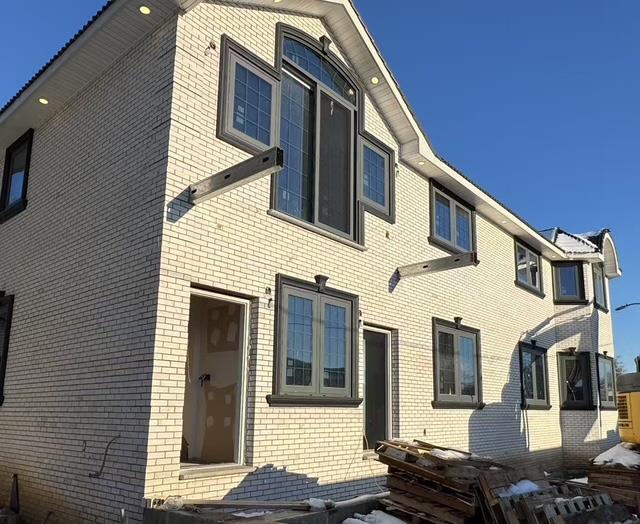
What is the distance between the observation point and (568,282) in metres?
17.6

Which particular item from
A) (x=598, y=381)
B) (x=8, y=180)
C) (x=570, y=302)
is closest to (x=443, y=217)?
A: (x=570, y=302)

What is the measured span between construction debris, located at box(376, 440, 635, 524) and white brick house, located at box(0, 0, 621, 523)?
0.95 meters

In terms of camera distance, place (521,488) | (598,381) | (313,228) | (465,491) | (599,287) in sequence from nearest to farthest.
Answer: (465,491), (521,488), (313,228), (598,381), (599,287)

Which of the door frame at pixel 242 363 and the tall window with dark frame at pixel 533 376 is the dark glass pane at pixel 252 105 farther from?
the tall window with dark frame at pixel 533 376

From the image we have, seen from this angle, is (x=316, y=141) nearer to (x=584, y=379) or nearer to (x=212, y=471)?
(x=212, y=471)

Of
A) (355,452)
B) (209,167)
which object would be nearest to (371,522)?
(355,452)

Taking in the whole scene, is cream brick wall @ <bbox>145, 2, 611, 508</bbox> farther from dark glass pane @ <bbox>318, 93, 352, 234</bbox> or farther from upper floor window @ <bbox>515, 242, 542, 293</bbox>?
upper floor window @ <bbox>515, 242, 542, 293</bbox>

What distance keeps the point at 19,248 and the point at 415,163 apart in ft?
22.5

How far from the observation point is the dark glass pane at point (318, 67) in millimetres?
8766

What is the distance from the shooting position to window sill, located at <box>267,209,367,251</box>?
7.84 m

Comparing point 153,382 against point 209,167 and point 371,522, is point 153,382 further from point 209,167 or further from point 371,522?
point 371,522

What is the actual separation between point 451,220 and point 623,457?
574 centimetres

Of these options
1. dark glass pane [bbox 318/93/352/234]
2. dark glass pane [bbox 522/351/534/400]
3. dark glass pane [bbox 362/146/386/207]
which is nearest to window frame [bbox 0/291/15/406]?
dark glass pane [bbox 318/93/352/234]

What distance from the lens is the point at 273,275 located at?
7656 mm
